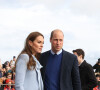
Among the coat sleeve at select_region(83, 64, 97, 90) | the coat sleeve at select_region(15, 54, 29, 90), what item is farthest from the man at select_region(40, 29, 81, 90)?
the coat sleeve at select_region(83, 64, 97, 90)

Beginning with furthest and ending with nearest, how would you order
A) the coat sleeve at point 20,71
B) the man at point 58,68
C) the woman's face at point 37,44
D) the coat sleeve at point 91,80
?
the coat sleeve at point 91,80
the man at point 58,68
the woman's face at point 37,44
the coat sleeve at point 20,71

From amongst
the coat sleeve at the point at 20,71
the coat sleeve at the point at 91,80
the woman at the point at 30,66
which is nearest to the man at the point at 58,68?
the woman at the point at 30,66

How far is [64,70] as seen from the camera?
3.95 m

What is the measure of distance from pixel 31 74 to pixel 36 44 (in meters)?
0.42

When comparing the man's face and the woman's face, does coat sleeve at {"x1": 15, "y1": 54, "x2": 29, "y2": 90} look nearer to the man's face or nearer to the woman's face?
the woman's face

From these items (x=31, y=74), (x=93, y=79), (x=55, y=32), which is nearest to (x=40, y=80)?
(x=31, y=74)

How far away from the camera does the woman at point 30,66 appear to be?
347 centimetres

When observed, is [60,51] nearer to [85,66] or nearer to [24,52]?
[24,52]

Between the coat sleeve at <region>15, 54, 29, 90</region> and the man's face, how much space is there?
0.55 m

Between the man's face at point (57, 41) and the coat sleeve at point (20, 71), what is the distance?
0.55 metres

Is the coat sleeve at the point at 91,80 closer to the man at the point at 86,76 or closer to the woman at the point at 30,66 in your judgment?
the man at the point at 86,76

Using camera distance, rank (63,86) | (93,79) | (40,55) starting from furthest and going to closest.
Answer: (93,79) < (40,55) < (63,86)

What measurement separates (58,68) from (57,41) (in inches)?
16.2

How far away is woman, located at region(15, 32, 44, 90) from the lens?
11.4 ft
